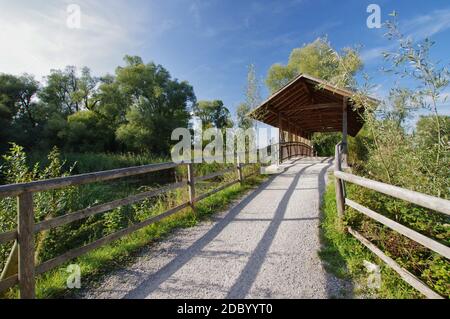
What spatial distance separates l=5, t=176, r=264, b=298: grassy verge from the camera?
8.02ft

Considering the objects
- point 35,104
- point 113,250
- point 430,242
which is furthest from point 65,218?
point 35,104

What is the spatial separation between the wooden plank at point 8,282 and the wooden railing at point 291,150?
38.7ft

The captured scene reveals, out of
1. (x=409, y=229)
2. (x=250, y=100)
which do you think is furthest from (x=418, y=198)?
(x=250, y=100)

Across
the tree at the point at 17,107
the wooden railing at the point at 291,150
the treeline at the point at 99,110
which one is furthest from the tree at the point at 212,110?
the wooden railing at the point at 291,150

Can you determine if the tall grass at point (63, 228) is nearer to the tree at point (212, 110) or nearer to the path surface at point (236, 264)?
the path surface at point (236, 264)

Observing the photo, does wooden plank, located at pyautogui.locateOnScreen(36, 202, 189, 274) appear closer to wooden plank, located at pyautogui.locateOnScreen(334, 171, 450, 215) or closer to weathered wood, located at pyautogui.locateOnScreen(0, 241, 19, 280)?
weathered wood, located at pyautogui.locateOnScreen(0, 241, 19, 280)

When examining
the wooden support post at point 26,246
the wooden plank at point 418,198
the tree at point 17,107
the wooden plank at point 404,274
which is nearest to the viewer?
the wooden plank at point 418,198

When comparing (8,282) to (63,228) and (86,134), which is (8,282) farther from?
(86,134)

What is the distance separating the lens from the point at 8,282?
2014 millimetres

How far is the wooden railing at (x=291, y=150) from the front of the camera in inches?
512

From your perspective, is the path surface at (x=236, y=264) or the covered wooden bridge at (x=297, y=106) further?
the covered wooden bridge at (x=297, y=106)

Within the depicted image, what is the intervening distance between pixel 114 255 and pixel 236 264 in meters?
1.66

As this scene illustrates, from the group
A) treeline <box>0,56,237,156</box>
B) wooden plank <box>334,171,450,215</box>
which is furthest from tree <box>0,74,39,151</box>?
wooden plank <box>334,171,450,215</box>
